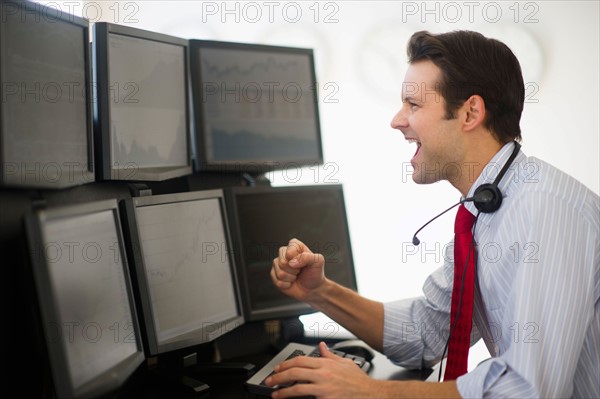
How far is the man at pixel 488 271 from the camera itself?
42.9 inches

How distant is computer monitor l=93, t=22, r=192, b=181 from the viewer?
124 centimetres

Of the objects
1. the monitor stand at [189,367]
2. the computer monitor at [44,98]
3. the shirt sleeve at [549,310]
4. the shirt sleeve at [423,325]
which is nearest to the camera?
the computer monitor at [44,98]

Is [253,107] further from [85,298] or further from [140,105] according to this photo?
[85,298]

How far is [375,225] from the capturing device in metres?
2.69

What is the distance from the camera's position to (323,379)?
115cm

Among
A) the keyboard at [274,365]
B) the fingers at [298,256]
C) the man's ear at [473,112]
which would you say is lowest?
the keyboard at [274,365]

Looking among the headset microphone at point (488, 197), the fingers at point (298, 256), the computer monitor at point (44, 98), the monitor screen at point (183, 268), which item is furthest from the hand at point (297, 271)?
the computer monitor at point (44, 98)

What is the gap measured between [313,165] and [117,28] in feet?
2.29

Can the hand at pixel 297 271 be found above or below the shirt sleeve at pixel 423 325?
above

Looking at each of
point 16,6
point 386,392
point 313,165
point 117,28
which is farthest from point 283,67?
point 386,392

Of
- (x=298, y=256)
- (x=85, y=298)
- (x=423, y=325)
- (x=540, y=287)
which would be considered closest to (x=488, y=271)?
(x=540, y=287)

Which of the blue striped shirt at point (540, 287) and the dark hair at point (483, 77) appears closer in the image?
the blue striped shirt at point (540, 287)

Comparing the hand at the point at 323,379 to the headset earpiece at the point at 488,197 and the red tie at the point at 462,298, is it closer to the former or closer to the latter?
the red tie at the point at 462,298

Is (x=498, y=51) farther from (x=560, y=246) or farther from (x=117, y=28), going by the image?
(x=117, y=28)
